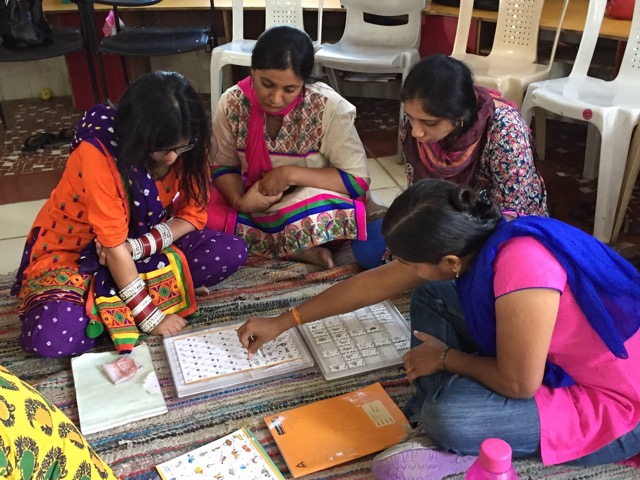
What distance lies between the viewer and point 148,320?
1.69 meters

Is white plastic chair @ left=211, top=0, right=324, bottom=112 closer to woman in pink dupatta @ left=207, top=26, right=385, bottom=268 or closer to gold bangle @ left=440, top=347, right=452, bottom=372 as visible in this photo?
woman in pink dupatta @ left=207, top=26, right=385, bottom=268

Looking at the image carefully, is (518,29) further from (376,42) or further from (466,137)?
(466,137)

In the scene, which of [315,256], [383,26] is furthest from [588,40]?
[315,256]

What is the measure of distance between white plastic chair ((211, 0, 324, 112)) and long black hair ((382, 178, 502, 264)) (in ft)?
6.35

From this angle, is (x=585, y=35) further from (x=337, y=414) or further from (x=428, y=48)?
(x=337, y=414)

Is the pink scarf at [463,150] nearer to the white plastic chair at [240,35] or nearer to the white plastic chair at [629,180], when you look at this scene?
the white plastic chair at [629,180]

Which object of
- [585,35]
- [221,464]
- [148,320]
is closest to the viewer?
[221,464]

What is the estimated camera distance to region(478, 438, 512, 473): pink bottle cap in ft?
3.24

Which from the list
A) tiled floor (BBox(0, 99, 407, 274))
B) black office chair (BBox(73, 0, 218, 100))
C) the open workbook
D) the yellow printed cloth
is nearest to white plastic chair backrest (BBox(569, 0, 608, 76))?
tiled floor (BBox(0, 99, 407, 274))

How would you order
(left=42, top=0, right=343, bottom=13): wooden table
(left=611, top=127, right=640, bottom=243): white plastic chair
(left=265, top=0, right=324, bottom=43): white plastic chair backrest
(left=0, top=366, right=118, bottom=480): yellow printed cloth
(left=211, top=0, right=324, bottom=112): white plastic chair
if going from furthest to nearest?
(left=42, top=0, right=343, bottom=13): wooden table
(left=265, top=0, right=324, bottom=43): white plastic chair backrest
(left=211, top=0, right=324, bottom=112): white plastic chair
(left=611, top=127, right=640, bottom=243): white plastic chair
(left=0, top=366, right=118, bottom=480): yellow printed cloth

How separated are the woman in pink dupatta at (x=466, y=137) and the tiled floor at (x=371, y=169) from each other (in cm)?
51

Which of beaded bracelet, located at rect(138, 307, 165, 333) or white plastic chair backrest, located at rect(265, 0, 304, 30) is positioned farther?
white plastic chair backrest, located at rect(265, 0, 304, 30)

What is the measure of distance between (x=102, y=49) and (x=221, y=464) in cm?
216

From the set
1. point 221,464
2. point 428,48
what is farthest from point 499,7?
point 221,464
